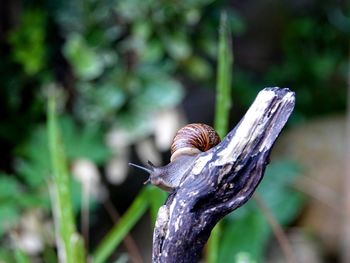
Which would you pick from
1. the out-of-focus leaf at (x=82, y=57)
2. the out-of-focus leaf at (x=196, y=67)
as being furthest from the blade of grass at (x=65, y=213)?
the out-of-focus leaf at (x=196, y=67)

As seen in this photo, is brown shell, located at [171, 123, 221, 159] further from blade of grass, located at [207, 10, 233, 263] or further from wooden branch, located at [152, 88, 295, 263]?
blade of grass, located at [207, 10, 233, 263]

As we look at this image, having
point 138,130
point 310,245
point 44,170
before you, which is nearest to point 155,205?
point 44,170

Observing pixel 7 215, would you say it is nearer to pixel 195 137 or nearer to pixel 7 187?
pixel 7 187

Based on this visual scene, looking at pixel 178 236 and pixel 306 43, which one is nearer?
pixel 178 236

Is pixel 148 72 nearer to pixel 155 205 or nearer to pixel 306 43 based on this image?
pixel 306 43

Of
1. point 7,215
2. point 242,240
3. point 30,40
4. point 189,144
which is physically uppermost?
point 30,40

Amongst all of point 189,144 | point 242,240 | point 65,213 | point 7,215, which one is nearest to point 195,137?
point 189,144

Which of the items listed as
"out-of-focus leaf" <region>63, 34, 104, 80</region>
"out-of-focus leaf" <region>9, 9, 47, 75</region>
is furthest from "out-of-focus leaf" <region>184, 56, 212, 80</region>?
"out-of-focus leaf" <region>9, 9, 47, 75</region>
